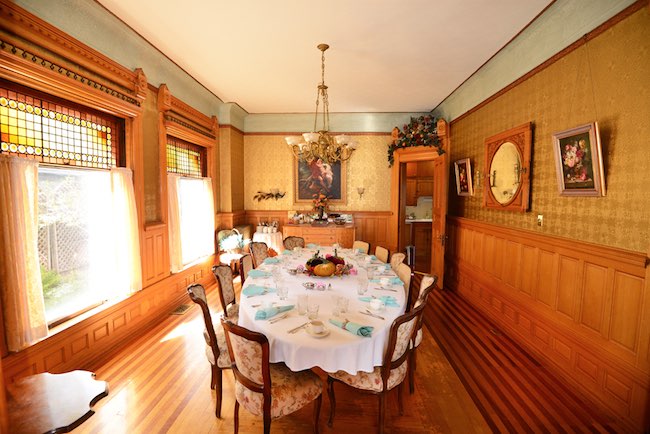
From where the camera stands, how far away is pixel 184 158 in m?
5.43

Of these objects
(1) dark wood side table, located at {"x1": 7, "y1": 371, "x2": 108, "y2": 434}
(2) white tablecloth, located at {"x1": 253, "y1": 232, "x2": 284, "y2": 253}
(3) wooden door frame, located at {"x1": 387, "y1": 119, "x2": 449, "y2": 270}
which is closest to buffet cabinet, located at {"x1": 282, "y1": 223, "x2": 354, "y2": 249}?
(2) white tablecloth, located at {"x1": 253, "y1": 232, "x2": 284, "y2": 253}

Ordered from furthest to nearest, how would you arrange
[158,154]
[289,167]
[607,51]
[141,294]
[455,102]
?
[289,167] → [455,102] → [158,154] → [141,294] → [607,51]

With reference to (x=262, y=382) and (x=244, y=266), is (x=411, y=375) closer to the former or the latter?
(x=262, y=382)

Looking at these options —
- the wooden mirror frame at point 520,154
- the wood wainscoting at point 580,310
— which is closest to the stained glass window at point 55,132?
the wooden mirror frame at point 520,154

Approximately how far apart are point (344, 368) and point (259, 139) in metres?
6.38

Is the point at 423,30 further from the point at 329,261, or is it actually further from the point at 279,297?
the point at 279,297

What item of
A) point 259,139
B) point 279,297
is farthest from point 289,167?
point 279,297

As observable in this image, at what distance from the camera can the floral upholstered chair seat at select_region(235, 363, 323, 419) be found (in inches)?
79.0

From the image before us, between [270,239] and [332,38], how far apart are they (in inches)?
167

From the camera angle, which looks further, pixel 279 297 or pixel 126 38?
pixel 126 38

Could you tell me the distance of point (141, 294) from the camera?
154 inches

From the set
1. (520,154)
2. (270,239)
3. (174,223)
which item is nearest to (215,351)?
(174,223)

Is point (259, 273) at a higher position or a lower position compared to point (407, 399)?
higher

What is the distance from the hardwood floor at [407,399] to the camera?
239 centimetres
